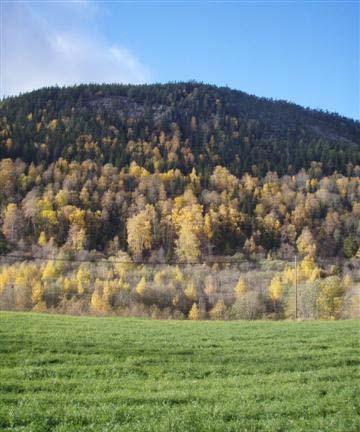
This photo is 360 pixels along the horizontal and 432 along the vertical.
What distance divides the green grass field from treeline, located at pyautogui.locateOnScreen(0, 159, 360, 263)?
117081 mm

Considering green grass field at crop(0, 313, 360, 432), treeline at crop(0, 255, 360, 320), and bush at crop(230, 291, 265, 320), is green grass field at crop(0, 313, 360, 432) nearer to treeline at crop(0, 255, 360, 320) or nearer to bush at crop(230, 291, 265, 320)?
treeline at crop(0, 255, 360, 320)

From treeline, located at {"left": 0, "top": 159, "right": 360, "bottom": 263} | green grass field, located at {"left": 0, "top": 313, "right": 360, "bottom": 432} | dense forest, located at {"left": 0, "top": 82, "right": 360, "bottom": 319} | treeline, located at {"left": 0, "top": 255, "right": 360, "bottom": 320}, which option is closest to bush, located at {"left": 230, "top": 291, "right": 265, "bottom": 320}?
treeline, located at {"left": 0, "top": 255, "right": 360, "bottom": 320}

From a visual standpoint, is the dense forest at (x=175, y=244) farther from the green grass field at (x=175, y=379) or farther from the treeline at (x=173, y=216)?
the green grass field at (x=175, y=379)

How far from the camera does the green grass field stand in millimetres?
12312

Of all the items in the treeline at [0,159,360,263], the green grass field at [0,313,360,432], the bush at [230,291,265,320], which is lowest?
the bush at [230,291,265,320]

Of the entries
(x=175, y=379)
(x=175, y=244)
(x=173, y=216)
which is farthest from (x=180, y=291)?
(x=175, y=379)

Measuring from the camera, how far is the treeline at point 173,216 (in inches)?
6038

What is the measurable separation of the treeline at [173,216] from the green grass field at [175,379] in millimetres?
117081

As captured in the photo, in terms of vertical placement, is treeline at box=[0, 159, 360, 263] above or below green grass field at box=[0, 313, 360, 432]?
above

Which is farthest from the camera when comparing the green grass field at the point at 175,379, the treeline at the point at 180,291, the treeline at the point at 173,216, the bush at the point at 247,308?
the treeline at the point at 173,216

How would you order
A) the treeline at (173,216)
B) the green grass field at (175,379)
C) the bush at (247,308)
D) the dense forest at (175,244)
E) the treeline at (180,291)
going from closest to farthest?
the green grass field at (175,379), the bush at (247,308), the treeline at (180,291), the dense forest at (175,244), the treeline at (173,216)

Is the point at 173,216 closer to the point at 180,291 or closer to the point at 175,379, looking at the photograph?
the point at 180,291

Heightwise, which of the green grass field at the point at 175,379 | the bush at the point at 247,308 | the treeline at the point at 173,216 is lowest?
the bush at the point at 247,308

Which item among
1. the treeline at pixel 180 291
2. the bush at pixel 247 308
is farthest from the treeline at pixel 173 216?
the bush at pixel 247 308
